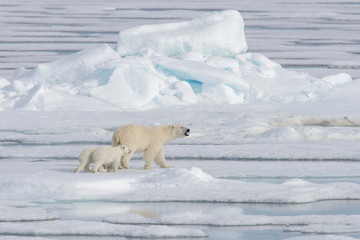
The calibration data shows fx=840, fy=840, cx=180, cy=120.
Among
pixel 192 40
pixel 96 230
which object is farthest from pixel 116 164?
pixel 192 40

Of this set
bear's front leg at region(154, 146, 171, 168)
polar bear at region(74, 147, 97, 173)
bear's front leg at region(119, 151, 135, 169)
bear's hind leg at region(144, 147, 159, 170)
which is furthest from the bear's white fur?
bear's front leg at region(154, 146, 171, 168)

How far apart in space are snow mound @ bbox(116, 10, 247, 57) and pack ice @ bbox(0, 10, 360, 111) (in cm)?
1

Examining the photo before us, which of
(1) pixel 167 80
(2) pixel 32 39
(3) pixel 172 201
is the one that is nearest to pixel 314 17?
(2) pixel 32 39

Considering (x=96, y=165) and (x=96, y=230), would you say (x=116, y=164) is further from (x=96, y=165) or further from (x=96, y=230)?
(x=96, y=230)

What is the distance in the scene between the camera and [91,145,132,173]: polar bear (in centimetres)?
548

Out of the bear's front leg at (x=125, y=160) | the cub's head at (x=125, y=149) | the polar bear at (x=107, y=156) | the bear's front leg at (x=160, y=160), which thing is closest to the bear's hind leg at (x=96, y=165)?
the polar bear at (x=107, y=156)

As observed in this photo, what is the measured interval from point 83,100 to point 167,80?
0.99 m

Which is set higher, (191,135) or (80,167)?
(80,167)

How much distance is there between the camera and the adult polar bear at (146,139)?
5863 millimetres

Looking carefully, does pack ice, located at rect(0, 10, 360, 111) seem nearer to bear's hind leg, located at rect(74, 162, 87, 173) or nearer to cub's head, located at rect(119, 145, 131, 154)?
cub's head, located at rect(119, 145, 131, 154)

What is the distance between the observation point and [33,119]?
27.6 ft

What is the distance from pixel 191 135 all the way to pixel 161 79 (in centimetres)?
188

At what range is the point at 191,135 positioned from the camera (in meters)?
7.74

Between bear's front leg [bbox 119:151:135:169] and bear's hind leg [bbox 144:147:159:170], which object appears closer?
bear's front leg [bbox 119:151:135:169]
